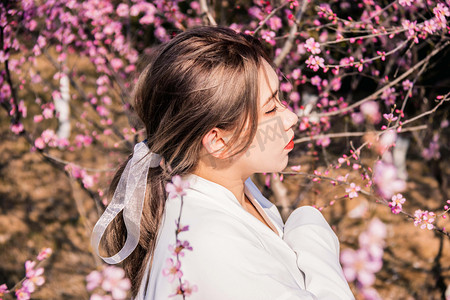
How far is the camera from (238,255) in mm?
991

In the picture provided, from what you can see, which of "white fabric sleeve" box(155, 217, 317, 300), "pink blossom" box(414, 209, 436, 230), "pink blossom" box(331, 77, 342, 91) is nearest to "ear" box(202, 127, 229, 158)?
"white fabric sleeve" box(155, 217, 317, 300)

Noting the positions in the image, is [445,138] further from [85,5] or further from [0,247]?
[0,247]

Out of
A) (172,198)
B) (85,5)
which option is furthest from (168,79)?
(85,5)

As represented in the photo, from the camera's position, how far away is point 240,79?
1.16 metres

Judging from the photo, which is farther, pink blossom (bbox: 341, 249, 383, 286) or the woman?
the woman

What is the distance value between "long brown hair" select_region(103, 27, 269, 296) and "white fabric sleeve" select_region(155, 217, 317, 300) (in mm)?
271

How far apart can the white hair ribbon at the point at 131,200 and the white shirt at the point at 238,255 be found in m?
0.10

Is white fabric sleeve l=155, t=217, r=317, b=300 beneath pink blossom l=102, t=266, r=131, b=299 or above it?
above

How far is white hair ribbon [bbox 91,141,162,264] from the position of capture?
1246 mm

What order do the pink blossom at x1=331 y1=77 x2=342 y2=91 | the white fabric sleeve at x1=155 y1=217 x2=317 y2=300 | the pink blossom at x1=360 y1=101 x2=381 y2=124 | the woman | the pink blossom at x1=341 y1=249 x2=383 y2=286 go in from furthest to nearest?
the pink blossom at x1=360 y1=101 x2=381 y2=124 → the pink blossom at x1=331 y1=77 x2=342 y2=91 → the woman → the white fabric sleeve at x1=155 y1=217 x2=317 y2=300 → the pink blossom at x1=341 y1=249 x2=383 y2=286

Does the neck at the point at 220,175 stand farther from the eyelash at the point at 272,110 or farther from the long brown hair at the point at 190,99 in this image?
the eyelash at the point at 272,110

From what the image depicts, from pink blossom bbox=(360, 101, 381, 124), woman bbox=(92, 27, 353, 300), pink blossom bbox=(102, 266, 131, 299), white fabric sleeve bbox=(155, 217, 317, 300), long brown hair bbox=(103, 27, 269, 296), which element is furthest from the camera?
pink blossom bbox=(360, 101, 381, 124)

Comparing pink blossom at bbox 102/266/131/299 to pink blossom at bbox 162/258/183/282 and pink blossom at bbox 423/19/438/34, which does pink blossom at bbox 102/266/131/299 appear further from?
pink blossom at bbox 423/19/438/34

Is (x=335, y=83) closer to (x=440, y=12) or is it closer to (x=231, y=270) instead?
(x=440, y=12)
